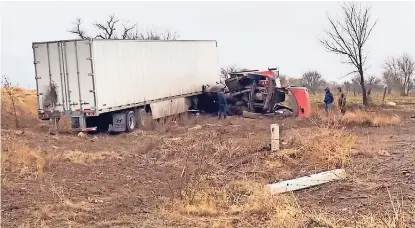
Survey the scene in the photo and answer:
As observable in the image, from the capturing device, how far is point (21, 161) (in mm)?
11227

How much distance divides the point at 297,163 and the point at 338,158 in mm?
820

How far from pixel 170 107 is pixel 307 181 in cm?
1403

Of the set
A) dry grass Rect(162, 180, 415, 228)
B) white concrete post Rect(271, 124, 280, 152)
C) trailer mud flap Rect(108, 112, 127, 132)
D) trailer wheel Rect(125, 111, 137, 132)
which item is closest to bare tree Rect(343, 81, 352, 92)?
trailer wheel Rect(125, 111, 137, 132)

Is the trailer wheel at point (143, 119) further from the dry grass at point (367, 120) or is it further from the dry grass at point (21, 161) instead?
the dry grass at point (21, 161)

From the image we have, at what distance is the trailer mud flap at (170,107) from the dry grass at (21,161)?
348 inches

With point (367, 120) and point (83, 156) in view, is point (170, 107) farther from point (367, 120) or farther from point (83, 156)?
point (83, 156)

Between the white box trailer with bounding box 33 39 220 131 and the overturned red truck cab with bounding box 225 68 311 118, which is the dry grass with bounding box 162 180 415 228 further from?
the overturned red truck cab with bounding box 225 68 311 118

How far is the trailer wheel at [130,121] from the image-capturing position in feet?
62.2

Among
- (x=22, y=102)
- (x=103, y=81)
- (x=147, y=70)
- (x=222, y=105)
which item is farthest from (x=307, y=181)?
(x=22, y=102)

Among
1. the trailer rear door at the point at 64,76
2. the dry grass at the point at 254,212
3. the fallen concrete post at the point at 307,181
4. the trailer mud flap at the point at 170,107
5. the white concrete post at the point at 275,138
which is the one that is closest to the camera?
the dry grass at the point at 254,212

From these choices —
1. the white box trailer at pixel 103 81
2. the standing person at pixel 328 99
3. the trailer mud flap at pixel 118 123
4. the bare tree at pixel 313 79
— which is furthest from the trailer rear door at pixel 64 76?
the bare tree at pixel 313 79

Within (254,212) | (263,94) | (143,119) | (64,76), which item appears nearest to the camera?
(254,212)

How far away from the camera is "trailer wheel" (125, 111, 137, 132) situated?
19.0m

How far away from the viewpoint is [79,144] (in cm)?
1510
